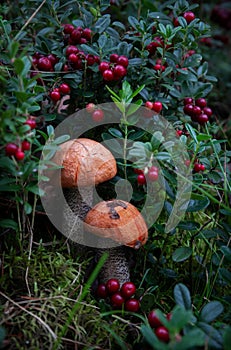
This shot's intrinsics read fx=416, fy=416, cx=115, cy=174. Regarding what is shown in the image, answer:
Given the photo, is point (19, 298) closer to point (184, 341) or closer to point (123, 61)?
point (184, 341)

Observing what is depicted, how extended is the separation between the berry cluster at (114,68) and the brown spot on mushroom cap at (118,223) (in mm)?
592

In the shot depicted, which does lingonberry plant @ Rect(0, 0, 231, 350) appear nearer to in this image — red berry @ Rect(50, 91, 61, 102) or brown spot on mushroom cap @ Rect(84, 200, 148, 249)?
red berry @ Rect(50, 91, 61, 102)

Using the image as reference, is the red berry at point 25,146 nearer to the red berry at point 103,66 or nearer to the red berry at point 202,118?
the red berry at point 103,66

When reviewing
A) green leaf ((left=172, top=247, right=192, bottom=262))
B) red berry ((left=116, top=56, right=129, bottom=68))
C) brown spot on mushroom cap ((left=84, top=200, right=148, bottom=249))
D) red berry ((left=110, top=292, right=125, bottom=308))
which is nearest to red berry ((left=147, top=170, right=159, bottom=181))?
brown spot on mushroom cap ((left=84, top=200, right=148, bottom=249))

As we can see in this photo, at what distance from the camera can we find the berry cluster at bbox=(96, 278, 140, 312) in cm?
168

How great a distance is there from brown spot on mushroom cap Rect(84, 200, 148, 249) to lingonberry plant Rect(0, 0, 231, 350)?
135mm

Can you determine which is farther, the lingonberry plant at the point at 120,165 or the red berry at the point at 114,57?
the red berry at the point at 114,57

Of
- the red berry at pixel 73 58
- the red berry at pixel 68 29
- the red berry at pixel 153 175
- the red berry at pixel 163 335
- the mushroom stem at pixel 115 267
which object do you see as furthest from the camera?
the red berry at pixel 68 29

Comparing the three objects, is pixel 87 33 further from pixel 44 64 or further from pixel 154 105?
pixel 154 105

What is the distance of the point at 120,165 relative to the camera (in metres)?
1.98

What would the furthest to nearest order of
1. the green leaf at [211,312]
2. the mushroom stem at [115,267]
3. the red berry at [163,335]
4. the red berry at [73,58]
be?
the red berry at [73,58] → the mushroom stem at [115,267] → the green leaf at [211,312] → the red berry at [163,335]

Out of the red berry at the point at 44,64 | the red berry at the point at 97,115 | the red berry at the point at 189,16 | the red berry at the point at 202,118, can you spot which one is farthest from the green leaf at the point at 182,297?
the red berry at the point at 189,16

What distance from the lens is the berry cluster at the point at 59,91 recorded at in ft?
6.25

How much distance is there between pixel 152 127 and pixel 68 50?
1.81 feet
